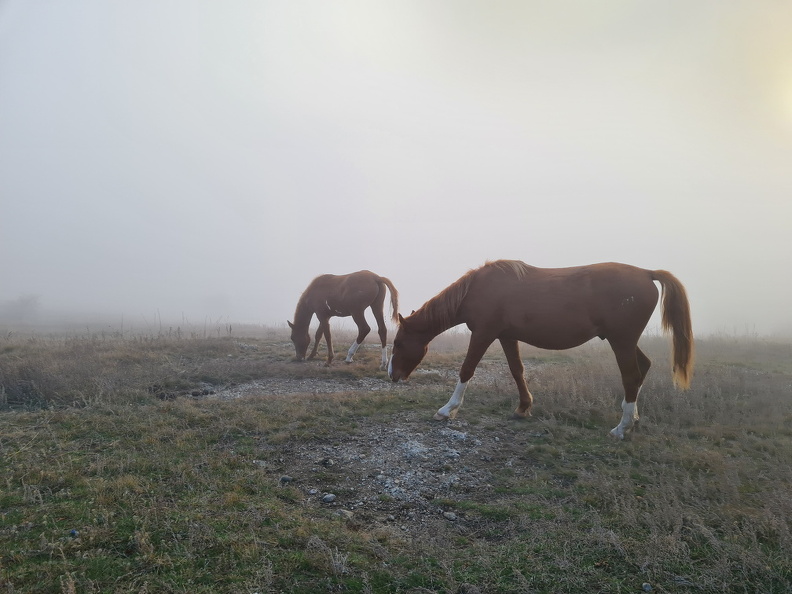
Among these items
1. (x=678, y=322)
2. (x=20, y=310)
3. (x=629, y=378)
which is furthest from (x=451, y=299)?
(x=20, y=310)

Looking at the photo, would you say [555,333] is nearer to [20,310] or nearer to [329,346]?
[329,346]

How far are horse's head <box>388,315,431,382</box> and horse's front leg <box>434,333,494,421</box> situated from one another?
1.07m

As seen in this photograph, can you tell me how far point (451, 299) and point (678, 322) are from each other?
3352mm

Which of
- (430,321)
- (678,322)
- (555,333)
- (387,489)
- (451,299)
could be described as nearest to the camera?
(387,489)

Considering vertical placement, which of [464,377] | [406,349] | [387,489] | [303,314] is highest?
[303,314]

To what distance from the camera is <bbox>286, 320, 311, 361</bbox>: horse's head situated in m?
12.5

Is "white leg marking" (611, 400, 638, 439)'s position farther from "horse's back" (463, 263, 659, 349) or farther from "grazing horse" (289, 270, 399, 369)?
"grazing horse" (289, 270, 399, 369)

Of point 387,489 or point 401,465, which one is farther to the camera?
point 401,465

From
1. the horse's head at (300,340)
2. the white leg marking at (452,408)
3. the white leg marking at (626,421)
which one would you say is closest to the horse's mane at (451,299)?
the white leg marking at (452,408)

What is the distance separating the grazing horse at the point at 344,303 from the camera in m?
12.1

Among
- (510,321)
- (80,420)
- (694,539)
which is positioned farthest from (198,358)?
(694,539)

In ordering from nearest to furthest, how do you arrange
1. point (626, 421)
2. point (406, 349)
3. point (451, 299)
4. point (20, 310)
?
point (626, 421)
point (451, 299)
point (406, 349)
point (20, 310)

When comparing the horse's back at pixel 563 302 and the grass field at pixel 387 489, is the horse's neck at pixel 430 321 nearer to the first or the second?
the horse's back at pixel 563 302

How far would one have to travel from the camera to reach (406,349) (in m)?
7.79
